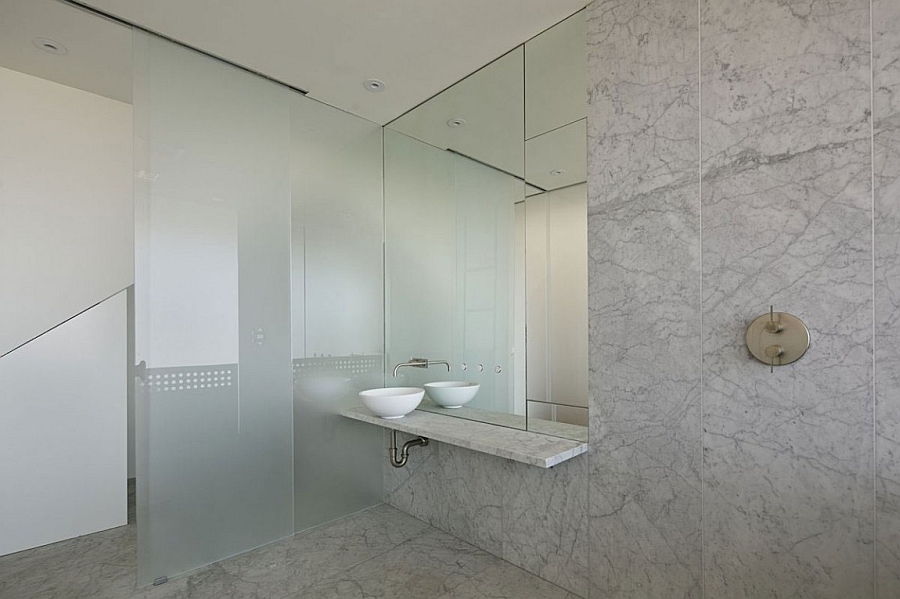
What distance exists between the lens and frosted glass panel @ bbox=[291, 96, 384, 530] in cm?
298

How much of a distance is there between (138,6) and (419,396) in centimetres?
242

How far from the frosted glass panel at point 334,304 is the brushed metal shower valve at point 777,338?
7.78 feet

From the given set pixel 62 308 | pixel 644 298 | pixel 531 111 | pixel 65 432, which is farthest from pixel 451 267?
pixel 65 432

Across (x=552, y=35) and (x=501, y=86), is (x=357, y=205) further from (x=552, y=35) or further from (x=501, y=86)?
(x=552, y=35)

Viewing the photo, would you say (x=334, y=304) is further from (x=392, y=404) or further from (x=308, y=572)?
(x=308, y=572)

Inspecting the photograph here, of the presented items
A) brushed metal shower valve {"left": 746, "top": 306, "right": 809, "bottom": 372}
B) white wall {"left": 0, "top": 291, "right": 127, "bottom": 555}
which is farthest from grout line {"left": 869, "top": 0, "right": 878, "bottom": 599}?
white wall {"left": 0, "top": 291, "right": 127, "bottom": 555}

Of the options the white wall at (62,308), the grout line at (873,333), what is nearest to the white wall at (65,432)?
the white wall at (62,308)

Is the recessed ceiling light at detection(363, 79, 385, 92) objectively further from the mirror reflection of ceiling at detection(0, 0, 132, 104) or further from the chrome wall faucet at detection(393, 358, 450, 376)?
the chrome wall faucet at detection(393, 358, 450, 376)

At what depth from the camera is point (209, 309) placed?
258 cm

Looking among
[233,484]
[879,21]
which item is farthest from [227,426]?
[879,21]

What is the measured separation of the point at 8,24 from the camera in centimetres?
231

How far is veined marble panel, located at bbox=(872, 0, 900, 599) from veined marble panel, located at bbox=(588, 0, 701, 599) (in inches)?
20.3

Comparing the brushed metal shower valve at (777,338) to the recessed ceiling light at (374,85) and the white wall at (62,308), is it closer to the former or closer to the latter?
the recessed ceiling light at (374,85)

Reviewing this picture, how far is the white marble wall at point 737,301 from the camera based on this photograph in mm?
1441
